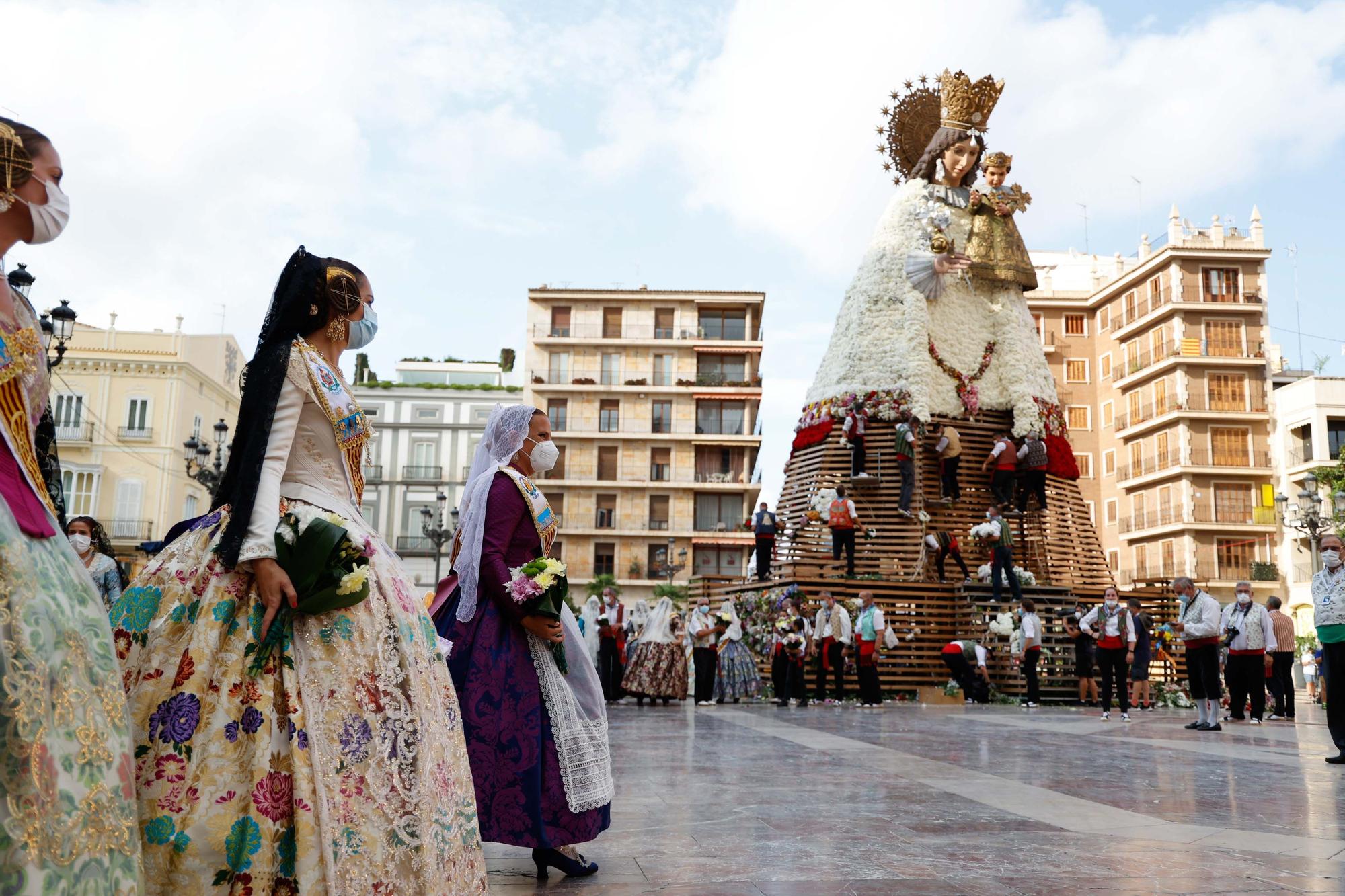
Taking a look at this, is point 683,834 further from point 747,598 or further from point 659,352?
point 659,352

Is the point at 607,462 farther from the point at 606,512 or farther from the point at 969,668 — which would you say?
the point at 969,668

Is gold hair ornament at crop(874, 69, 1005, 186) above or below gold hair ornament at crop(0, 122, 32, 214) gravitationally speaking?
above

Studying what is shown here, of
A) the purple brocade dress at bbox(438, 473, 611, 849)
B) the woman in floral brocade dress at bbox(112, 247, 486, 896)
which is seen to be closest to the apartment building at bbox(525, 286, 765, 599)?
the purple brocade dress at bbox(438, 473, 611, 849)

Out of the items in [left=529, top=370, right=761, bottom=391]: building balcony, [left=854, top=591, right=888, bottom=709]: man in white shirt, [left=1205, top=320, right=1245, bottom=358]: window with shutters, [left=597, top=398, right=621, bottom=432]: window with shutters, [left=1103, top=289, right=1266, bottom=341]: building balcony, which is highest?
[left=1103, top=289, right=1266, bottom=341]: building balcony

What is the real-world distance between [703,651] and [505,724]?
509 inches

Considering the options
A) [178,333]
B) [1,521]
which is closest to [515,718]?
[1,521]

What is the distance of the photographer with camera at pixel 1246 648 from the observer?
13.9 m

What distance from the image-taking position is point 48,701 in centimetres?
212

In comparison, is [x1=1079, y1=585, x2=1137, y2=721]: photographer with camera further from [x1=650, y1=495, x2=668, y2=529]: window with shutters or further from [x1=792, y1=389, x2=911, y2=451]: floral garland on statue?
[x1=650, y1=495, x2=668, y2=529]: window with shutters

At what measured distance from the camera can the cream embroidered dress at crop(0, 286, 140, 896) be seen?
2041mm

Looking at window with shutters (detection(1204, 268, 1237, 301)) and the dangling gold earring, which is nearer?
the dangling gold earring

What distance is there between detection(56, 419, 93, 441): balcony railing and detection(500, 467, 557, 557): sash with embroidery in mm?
45578

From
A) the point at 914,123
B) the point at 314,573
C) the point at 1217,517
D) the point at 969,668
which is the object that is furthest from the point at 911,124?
the point at 1217,517

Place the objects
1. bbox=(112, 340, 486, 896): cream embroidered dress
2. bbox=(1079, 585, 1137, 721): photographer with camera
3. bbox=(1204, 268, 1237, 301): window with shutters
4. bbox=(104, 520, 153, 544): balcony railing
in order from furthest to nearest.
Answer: bbox=(1204, 268, 1237, 301): window with shutters
bbox=(104, 520, 153, 544): balcony railing
bbox=(1079, 585, 1137, 721): photographer with camera
bbox=(112, 340, 486, 896): cream embroidered dress
